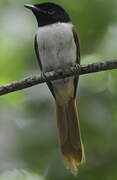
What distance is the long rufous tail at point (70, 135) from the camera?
348 cm

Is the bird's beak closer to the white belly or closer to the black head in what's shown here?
the black head

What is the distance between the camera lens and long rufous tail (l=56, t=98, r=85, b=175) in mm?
3478

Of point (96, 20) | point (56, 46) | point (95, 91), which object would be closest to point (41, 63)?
point (56, 46)

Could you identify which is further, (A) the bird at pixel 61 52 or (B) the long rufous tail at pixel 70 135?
(A) the bird at pixel 61 52

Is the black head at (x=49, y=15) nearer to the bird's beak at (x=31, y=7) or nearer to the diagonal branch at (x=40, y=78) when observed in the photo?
the bird's beak at (x=31, y=7)

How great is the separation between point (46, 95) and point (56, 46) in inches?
22.2

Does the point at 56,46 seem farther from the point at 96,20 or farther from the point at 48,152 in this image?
the point at 48,152

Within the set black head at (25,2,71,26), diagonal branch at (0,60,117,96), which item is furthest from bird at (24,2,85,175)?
diagonal branch at (0,60,117,96)

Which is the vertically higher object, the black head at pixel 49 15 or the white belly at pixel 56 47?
the black head at pixel 49 15

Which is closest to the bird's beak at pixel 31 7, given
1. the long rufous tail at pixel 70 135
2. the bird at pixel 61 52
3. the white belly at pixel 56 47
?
the bird at pixel 61 52

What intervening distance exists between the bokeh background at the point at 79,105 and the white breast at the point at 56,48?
107 millimetres

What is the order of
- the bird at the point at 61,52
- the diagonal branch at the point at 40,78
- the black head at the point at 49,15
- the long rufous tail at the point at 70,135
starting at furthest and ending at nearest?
the black head at the point at 49,15
the bird at the point at 61,52
the long rufous tail at the point at 70,135
the diagonal branch at the point at 40,78

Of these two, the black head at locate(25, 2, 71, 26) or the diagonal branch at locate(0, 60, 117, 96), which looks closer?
the diagonal branch at locate(0, 60, 117, 96)

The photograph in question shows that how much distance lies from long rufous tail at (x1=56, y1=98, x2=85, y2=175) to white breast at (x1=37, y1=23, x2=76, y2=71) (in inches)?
17.4
